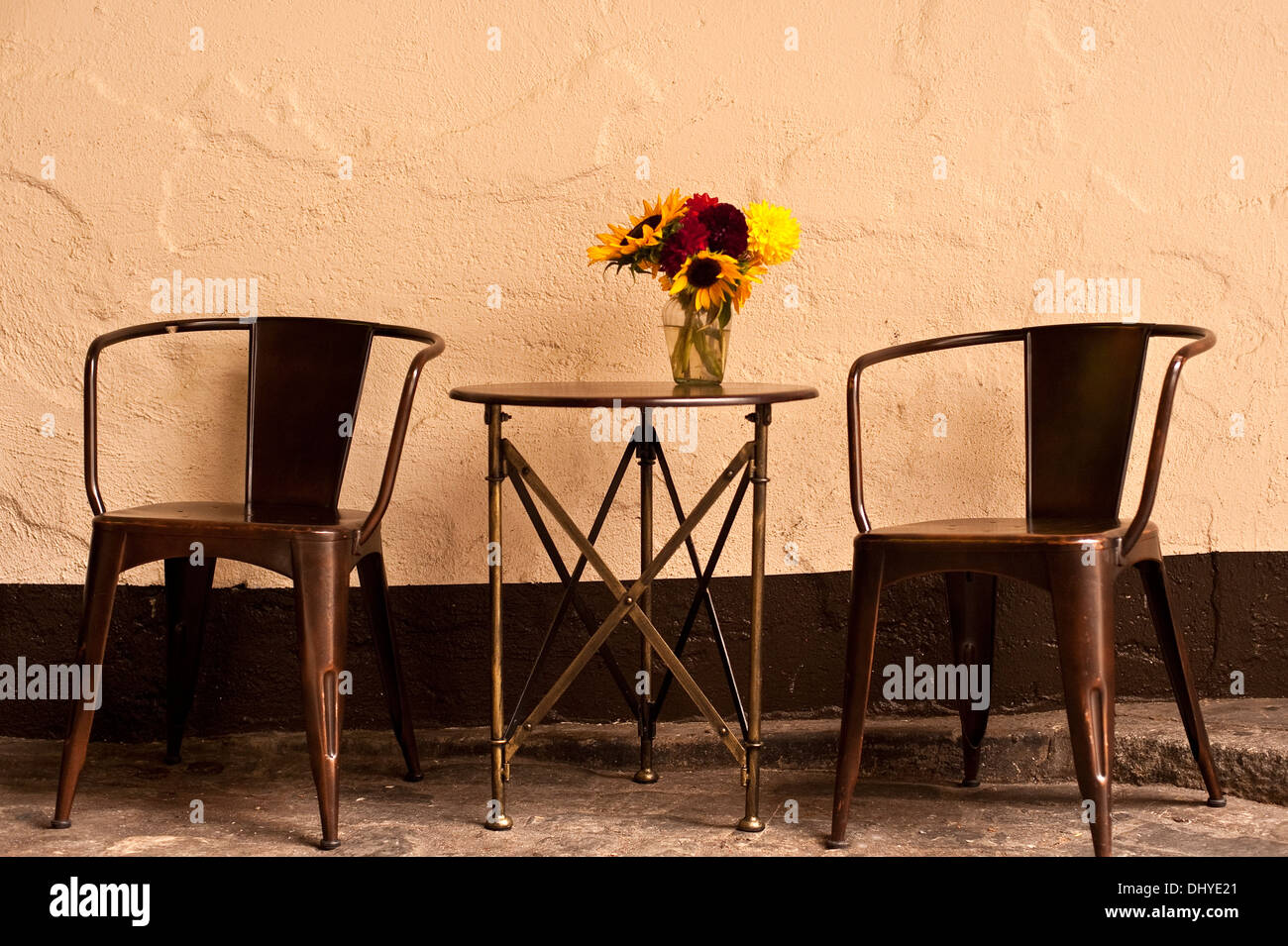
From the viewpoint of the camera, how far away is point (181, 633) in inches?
124

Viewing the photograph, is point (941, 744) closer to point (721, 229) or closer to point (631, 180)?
point (721, 229)

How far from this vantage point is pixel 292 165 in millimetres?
3240

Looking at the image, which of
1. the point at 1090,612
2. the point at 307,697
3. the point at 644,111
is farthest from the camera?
the point at 644,111

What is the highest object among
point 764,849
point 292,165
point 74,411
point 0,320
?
point 292,165

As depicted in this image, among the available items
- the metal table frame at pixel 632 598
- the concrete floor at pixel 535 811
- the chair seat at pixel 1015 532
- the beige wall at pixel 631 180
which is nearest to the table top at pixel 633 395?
the metal table frame at pixel 632 598

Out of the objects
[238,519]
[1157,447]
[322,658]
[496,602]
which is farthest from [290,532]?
[1157,447]

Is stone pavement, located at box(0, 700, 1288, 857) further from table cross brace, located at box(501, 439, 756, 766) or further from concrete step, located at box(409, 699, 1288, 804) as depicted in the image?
table cross brace, located at box(501, 439, 756, 766)

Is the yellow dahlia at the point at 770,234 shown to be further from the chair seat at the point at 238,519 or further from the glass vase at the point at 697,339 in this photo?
the chair seat at the point at 238,519

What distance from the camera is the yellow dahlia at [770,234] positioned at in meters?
2.80

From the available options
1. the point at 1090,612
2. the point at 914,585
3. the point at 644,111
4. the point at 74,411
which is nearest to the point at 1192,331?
the point at 1090,612

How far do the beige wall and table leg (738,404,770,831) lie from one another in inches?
24.4

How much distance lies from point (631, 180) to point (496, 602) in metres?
1.15
